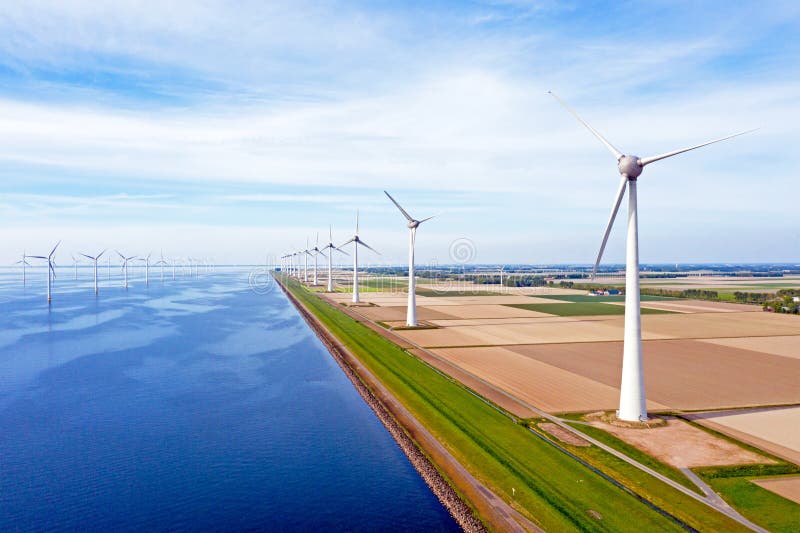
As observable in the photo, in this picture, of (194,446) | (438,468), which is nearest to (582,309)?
(438,468)

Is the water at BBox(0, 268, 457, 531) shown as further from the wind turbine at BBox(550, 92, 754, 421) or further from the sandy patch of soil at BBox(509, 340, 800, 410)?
the sandy patch of soil at BBox(509, 340, 800, 410)

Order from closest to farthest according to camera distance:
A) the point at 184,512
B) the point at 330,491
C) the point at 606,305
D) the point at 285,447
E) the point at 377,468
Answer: the point at 184,512 < the point at 330,491 < the point at 377,468 < the point at 285,447 < the point at 606,305

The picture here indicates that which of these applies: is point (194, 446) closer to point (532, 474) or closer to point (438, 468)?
point (438, 468)

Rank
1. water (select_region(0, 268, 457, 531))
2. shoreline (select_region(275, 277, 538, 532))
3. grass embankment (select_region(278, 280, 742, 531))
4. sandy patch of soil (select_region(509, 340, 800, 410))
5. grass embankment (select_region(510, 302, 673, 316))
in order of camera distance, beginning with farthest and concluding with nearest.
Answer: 1. grass embankment (select_region(510, 302, 673, 316))
2. sandy patch of soil (select_region(509, 340, 800, 410))
3. water (select_region(0, 268, 457, 531))
4. shoreline (select_region(275, 277, 538, 532))
5. grass embankment (select_region(278, 280, 742, 531))

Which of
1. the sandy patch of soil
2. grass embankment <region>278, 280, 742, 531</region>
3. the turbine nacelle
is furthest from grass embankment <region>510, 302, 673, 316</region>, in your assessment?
the turbine nacelle

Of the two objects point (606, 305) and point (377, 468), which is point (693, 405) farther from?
point (606, 305)

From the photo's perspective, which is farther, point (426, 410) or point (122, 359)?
point (122, 359)

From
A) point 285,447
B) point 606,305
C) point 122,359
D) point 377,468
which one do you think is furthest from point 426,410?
point 606,305

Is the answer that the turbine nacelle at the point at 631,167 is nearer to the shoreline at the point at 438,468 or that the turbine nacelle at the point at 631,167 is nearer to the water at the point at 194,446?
the shoreline at the point at 438,468
